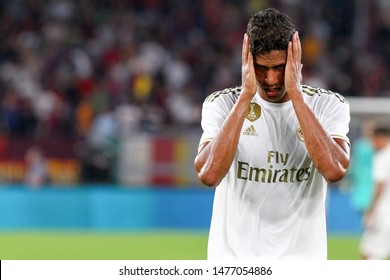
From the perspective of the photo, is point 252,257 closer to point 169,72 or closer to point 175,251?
point 175,251

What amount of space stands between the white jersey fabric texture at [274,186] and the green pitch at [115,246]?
25.9ft

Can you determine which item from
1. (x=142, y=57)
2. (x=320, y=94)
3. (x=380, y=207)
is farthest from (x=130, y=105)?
(x=320, y=94)

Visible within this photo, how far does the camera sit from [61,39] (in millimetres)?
21156

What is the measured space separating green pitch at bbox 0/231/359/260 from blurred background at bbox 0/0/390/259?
0.03 m

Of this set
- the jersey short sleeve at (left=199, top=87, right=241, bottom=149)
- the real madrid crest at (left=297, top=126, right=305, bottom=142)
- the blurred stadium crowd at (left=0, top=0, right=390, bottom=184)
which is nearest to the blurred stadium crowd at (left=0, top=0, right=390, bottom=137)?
the blurred stadium crowd at (left=0, top=0, right=390, bottom=184)

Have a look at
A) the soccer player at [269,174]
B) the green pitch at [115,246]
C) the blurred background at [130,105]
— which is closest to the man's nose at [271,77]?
the soccer player at [269,174]

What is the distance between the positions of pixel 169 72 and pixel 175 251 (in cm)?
780

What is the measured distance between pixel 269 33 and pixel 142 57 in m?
16.8

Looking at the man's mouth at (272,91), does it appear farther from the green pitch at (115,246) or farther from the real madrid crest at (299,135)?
the green pitch at (115,246)

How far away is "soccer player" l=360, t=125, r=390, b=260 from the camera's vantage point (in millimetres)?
11172

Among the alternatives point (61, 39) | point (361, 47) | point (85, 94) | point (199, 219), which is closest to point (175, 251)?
point (199, 219)

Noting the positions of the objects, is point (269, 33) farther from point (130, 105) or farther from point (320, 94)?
point (130, 105)

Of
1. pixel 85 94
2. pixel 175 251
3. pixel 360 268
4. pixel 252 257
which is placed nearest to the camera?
pixel 360 268

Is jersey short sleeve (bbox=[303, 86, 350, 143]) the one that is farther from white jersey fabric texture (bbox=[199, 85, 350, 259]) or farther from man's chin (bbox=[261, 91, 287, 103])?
man's chin (bbox=[261, 91, 287, 103])
